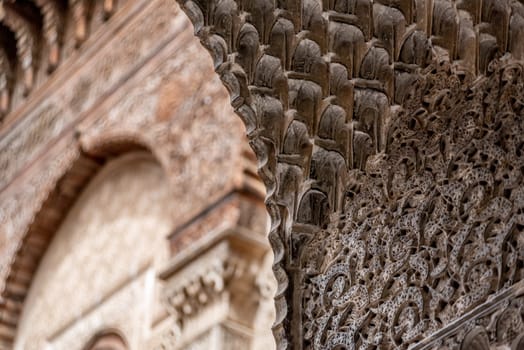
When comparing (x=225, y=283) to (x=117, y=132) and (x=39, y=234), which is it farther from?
(x=39, y=234)

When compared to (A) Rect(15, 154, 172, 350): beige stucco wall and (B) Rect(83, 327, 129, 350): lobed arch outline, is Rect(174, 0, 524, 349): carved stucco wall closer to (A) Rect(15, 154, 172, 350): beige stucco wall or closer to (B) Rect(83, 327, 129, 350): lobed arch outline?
(A) Rect(15, 154, 172, 350): beige stucco wall

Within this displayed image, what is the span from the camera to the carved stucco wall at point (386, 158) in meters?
2.50

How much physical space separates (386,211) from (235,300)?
1.71m

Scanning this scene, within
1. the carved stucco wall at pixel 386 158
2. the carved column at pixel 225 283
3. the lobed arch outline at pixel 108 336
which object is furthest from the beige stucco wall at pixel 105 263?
the carved stucco wall at pixel 386 158

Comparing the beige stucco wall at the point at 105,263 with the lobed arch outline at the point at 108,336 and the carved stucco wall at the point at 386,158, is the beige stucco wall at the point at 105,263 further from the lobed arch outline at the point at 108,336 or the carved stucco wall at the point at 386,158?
the carved stucco wall at the point at 386,158

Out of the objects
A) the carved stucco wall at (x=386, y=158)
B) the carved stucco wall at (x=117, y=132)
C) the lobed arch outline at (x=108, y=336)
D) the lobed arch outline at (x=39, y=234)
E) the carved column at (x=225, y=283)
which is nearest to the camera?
the carved stucco wall at (x=386, y=158)

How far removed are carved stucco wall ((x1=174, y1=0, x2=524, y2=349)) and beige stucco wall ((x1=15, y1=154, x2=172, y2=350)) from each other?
202 centimetres

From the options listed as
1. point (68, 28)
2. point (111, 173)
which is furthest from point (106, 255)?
point (68, 28)

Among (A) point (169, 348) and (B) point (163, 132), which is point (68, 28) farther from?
(A) point (169, 348)

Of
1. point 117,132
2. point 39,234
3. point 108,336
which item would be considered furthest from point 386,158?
point 39,234

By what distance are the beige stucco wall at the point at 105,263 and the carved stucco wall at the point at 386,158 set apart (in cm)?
202

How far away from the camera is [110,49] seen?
20.6ft

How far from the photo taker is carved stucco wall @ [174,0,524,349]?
2.50 metres

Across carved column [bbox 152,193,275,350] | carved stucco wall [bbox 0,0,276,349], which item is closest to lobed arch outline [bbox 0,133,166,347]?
carved stucco wall [bbox 0,0,276,349]
